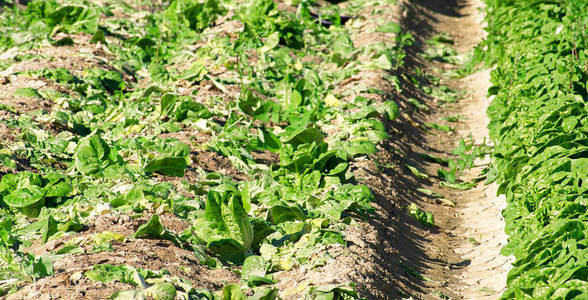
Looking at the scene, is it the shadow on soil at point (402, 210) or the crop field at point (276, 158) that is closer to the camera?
the crop field at point (276, 158)

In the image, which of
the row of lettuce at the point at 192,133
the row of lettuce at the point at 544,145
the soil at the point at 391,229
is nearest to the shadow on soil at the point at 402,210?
the soil at the point at 391,229

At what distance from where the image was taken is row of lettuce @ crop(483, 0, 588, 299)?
3309 mm

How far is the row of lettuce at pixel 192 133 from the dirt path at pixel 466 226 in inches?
25.7

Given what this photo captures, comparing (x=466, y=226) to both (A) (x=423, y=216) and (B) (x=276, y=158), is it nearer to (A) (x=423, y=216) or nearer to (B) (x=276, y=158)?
(A) (x=423, y=216)

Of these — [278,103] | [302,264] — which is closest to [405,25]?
[278,103]

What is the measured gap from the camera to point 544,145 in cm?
450

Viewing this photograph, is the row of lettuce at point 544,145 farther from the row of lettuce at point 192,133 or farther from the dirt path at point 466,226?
the row of lettuce at point 192,133

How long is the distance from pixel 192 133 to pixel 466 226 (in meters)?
2.33

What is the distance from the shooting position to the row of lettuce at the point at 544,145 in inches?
130

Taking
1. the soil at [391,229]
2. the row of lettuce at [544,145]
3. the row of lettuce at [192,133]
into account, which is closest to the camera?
the row of lettuce at [544,145]

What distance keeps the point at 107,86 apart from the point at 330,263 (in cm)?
348

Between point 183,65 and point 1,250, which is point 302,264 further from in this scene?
point 183,65

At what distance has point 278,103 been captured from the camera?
249 inches

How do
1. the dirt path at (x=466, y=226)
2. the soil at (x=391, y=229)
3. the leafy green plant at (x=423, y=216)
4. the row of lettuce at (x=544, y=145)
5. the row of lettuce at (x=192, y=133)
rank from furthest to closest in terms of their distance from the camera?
the leafy green plant at (x=423, y=216)
the dirt path at (x=466, y=226)
the row of lettuce at (x=192, y=133)
the soil at (x=391, y=229)
the row of lettuce at (x=544, y=145)
